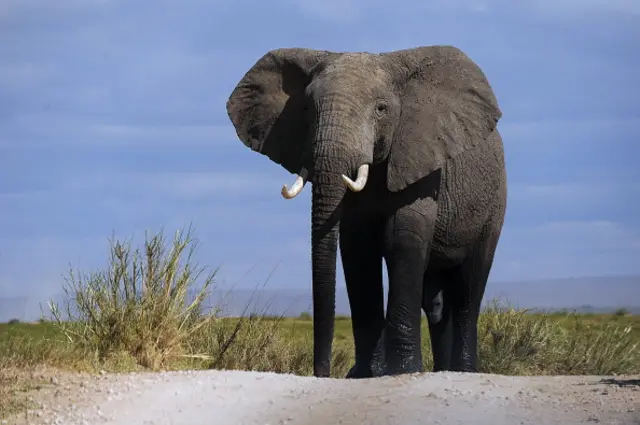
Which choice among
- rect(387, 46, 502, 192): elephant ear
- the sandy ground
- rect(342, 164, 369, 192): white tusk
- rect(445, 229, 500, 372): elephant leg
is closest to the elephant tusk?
rect(342, 164, 369, 192): white tusk

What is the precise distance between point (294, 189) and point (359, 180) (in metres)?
0.72

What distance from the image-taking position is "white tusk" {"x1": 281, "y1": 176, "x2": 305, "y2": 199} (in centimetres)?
1312

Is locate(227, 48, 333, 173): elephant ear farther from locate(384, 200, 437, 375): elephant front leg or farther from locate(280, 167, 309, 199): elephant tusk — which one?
locate(384, 200, 437, 375): elephant front leg

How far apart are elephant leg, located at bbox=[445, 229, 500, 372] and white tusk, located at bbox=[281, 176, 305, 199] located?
3.46 m

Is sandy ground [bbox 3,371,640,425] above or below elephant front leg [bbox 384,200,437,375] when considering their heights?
below

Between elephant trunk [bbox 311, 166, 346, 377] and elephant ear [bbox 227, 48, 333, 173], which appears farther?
elephant ear [bbox 227, 48, 333, 173]

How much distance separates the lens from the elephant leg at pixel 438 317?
53.5ft

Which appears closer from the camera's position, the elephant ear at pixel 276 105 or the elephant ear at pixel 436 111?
the elephant ear at pixel 436 111

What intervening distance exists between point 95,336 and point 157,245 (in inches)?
57.4

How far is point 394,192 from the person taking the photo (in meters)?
Answer: 13.9

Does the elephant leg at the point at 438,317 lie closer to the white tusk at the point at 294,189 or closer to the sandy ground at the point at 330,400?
the white tusk at the point at 294,189

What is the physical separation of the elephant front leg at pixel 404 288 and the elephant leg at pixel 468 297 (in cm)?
228

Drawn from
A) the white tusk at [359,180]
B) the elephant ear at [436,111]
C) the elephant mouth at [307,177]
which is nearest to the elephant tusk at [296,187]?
the elephant mouth at [307,177]

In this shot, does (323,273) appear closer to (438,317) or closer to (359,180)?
(359,180)
